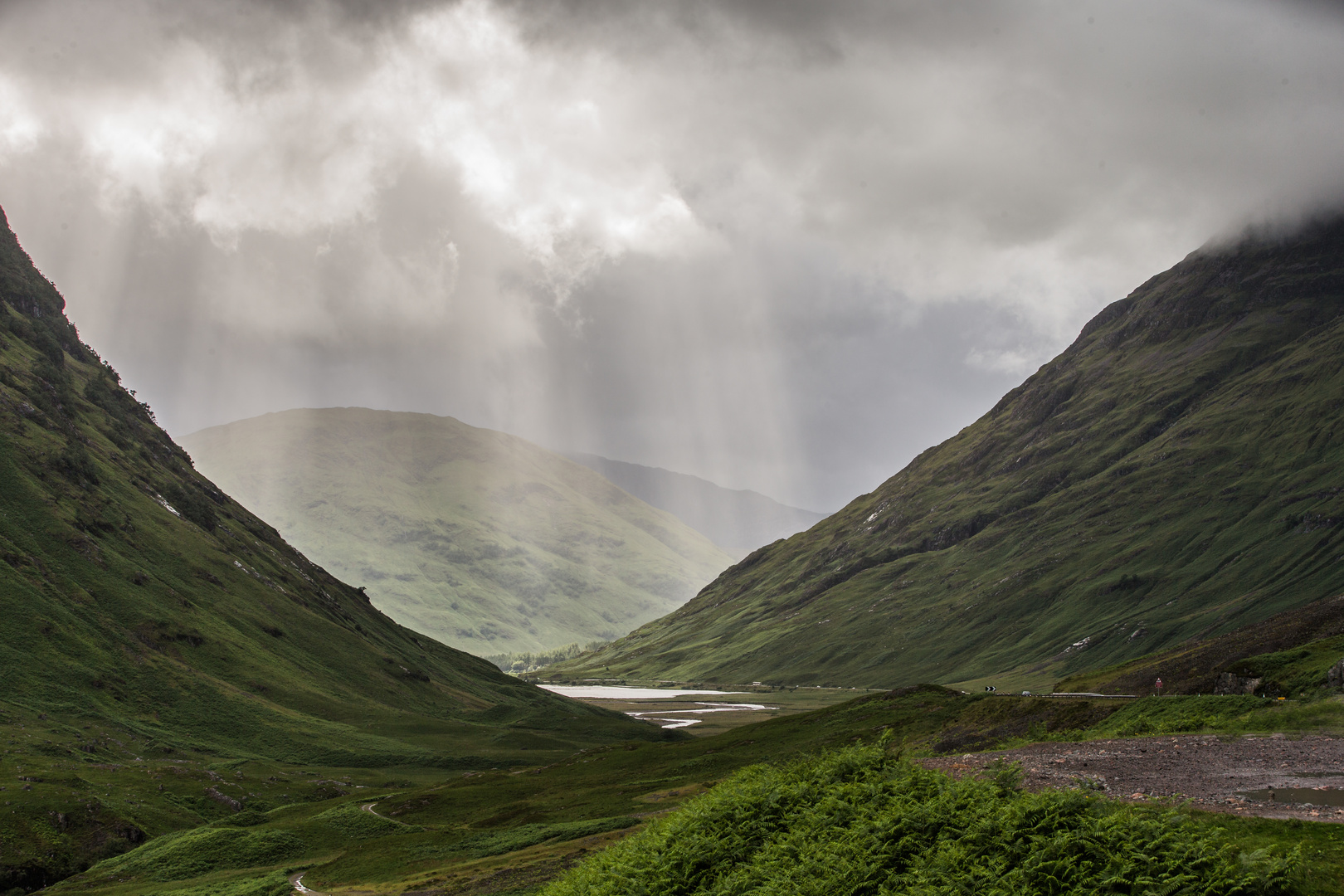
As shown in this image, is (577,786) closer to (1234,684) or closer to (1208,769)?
(1234,684)

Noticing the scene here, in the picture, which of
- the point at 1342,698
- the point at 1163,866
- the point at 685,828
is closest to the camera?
the point at 1163,866

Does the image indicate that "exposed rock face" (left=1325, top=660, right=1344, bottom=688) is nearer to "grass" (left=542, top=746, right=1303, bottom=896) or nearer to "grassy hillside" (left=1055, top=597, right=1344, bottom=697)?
"grassy hillside" (left=1055, top=597, right=1344, bottom=697)

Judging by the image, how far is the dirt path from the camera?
1353 inches

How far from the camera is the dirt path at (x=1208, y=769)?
34375 millimetres

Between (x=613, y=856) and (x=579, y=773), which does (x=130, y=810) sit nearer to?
(x=579, y=773)

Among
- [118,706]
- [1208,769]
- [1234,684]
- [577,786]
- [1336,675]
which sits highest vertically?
[118,706]

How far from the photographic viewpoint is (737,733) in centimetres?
13888

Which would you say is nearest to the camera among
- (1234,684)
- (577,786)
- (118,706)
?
(1234,684)

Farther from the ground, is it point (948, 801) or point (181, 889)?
point (948, 801)

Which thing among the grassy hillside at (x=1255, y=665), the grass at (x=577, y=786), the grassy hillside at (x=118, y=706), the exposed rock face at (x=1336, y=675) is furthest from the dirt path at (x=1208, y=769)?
the grassy hillside at (x=118, y=706)

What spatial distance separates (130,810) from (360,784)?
148 feet

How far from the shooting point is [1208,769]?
42.4 m

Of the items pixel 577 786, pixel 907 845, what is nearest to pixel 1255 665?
pixel 907 845

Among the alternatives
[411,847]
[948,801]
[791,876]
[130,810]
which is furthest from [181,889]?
[948,801]
